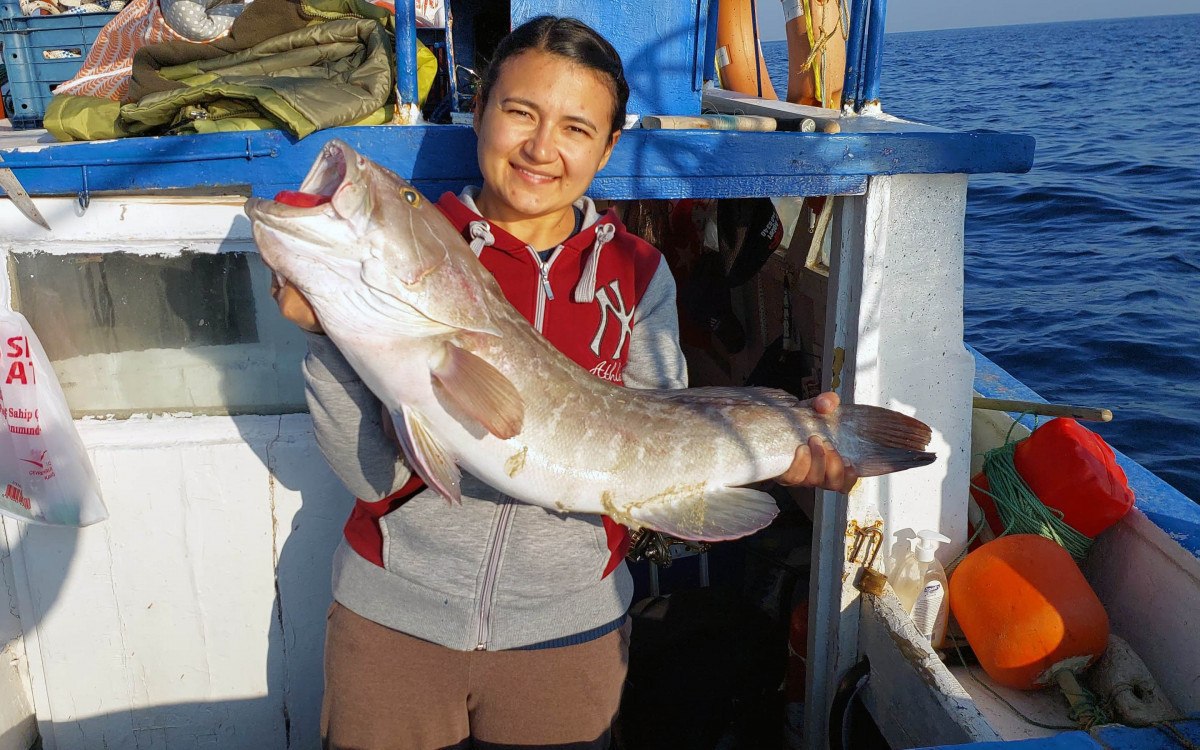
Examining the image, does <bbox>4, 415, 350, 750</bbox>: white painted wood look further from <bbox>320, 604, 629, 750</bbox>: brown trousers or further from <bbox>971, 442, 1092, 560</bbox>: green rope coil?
<bbox>971, 442, 1092, 560</bbox>: green rope coil

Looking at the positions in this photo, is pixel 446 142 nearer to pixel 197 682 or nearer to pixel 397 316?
pixel 397 316

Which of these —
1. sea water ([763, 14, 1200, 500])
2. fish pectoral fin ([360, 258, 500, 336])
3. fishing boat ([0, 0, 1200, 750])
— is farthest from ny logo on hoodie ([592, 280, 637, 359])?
sea water ([763, 14, 1200, 500])

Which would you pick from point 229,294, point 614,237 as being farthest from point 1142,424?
point 229,294

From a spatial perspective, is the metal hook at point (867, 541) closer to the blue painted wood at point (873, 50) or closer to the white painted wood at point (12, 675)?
the blue painted wood at point (873, 50)

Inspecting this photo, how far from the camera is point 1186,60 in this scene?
41.8 metres

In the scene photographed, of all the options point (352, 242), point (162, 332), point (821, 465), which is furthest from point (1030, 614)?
point (162, 332)

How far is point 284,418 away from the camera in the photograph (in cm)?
324

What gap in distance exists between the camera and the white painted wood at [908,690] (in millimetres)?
2785

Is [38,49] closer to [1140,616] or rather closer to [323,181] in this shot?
[323,181]

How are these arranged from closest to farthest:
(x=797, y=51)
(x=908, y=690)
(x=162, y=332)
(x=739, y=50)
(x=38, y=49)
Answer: (x=908, y=690) < (x=162, y=332) < (x=38, y=49) < (x=797, y=51) < (x=739, y=50)

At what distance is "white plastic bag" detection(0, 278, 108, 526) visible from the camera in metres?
2.95

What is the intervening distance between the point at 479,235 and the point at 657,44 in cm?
142

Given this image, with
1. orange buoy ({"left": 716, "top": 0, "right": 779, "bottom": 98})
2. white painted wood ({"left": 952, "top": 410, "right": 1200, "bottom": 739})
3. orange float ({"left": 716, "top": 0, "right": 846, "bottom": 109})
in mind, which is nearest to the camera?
white painted wood ({"left": 952, "top": 410, "right": 1200, "bottom": 739})

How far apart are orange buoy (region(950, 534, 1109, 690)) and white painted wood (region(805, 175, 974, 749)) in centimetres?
24
